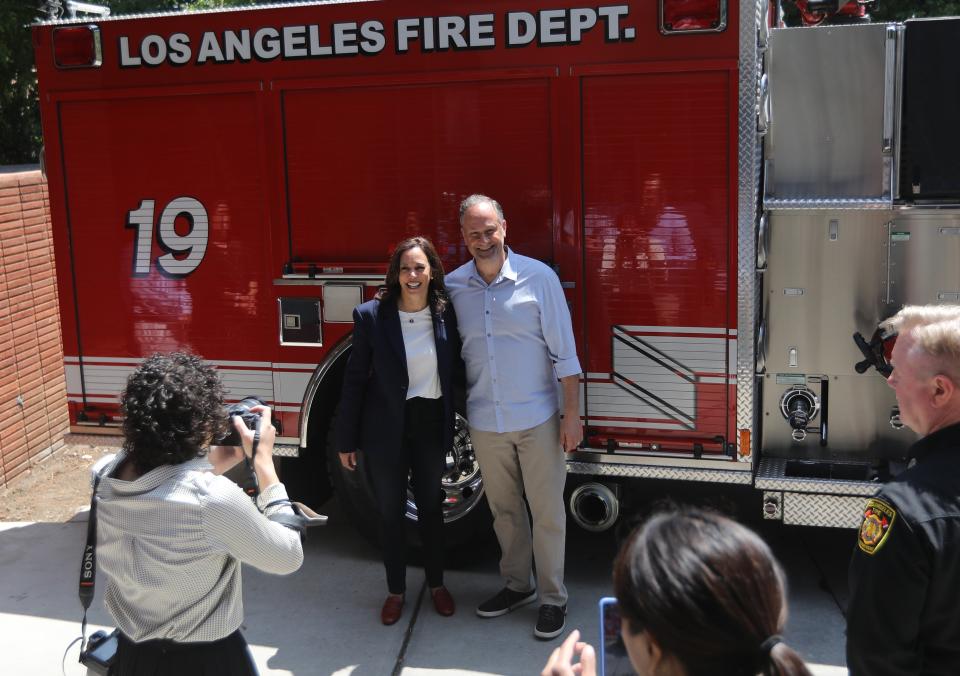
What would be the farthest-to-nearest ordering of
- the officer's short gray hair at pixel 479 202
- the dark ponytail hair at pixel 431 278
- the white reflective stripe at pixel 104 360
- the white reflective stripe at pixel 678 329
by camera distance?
the white reflective stripe at pixel 104 360 → the white reflective stripe at pixel 678 329 → the dark ponytail hair at pixel 431 278 → the officer's short gray hair at pixel 479 202

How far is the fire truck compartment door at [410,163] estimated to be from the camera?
466 centimetres

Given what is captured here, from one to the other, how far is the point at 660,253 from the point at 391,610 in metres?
1.93

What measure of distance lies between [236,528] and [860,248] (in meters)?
3.04

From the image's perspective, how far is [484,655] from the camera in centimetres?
436

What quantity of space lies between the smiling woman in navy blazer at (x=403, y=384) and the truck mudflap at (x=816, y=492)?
1.40m

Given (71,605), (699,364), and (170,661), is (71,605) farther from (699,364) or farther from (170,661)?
(699,364)

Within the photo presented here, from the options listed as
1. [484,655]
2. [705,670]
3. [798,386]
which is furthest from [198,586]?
[798,386]

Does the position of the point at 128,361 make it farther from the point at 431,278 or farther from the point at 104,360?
the point at 431,278

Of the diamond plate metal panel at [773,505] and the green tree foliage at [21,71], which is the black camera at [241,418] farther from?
the green tree foliage at [21,71]

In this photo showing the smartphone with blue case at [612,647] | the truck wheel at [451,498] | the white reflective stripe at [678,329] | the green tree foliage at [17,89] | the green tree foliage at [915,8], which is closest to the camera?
the smartphone with blue case at [612,647]

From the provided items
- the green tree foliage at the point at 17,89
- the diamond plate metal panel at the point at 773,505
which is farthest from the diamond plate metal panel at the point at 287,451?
the green tree foliage at the point at 17,89

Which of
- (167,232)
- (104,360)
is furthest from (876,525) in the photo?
(104,360)

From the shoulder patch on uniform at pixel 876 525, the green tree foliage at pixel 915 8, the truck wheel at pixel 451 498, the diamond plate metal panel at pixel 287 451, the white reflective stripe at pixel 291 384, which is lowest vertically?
the truck wheel at pixel 451 498

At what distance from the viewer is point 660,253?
4.55 meters
